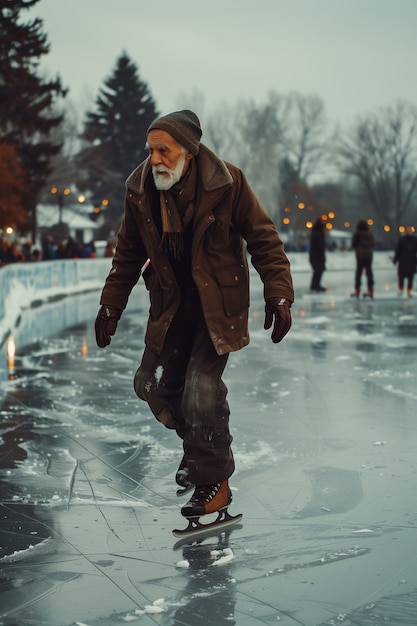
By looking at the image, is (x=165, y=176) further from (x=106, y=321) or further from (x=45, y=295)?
(x=45, y=295)

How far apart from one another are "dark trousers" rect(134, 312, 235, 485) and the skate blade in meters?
0.16

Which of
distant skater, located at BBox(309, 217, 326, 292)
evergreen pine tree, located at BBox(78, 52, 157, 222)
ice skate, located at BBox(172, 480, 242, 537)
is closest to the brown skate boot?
ice skate, located at BBox(172, 480, 242, 537)

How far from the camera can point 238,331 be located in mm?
4641

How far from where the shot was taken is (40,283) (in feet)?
80.3

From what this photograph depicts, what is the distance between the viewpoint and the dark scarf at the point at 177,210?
4488 millimetres

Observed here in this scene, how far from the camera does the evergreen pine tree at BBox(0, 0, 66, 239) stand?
1766 inches

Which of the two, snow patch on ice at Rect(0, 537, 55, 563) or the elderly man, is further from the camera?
the elderly man

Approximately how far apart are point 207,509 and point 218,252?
103 cm

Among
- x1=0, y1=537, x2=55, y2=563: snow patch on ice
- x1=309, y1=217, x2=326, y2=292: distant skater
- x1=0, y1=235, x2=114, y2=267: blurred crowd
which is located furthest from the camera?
x1=0, y1=235, x2=114, y2=267: blurred crowd

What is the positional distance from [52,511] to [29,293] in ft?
59.7

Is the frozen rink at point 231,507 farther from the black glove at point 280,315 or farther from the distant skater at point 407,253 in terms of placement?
the distant skater at point 407,253

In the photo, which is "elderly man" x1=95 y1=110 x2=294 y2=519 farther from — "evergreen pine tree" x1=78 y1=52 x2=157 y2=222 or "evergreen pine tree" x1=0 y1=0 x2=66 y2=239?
"evergreen pine tree" x1=78 y1=52 x2=157 y2=222

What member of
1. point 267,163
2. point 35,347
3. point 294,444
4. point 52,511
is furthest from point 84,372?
point 267,163

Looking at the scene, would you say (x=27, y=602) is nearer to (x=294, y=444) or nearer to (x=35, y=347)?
(x=294, y=444)
